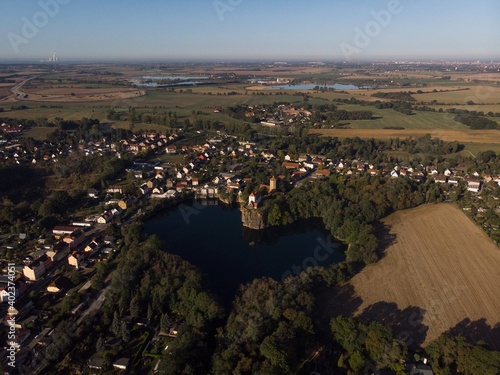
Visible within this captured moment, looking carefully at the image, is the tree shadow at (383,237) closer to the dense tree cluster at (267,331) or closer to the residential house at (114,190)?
the dense tree cluster at (267,331)

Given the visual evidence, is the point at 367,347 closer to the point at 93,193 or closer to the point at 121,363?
the point at 121,363

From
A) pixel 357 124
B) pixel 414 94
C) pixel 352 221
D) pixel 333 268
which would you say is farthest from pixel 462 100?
pixel 333 268

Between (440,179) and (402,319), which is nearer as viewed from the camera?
(402,319)

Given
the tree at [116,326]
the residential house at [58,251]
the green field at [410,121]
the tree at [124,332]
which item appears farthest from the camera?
the green field at [410,121]

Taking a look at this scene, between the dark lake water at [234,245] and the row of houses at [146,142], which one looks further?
the row of houses at [146,142]

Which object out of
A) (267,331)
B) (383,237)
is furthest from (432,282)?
(267,331)

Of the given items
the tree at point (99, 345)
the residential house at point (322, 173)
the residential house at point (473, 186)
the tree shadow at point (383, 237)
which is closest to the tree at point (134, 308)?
the tree at point (99, 345)
